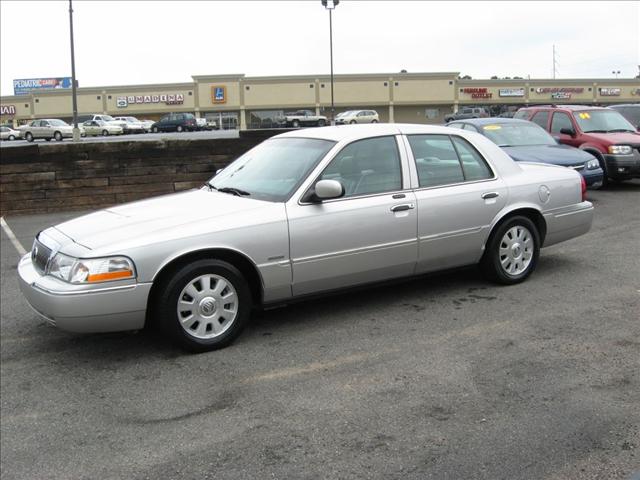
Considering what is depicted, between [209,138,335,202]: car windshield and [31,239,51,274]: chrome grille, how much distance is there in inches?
58.7

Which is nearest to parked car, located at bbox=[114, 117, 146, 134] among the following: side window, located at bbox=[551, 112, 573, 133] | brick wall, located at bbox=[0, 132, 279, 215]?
brick wall, located at bbox=[0, 132, 279, 215]

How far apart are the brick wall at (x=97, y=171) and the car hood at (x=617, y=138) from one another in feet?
24.1

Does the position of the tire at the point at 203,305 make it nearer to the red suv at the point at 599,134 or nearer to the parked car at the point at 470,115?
the red suv at the point at 599,134

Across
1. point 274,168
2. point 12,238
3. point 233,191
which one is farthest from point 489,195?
point 12,238

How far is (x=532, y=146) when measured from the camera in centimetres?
1081

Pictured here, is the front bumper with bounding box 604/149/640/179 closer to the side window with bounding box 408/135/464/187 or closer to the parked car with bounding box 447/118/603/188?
the parked car with bounding box 447/118/603/188

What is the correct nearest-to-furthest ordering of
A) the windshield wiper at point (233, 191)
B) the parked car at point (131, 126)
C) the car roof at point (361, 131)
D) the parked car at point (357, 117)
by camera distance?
the windshield wiper at point (233, 191) < the car roof at point (361, 131) < the parked car at point (357, 117) < the parked car at point (131, 126)

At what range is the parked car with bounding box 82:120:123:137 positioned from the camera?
1850 inches

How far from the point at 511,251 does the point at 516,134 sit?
5.97 m

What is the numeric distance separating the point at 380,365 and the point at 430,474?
51.6 inches

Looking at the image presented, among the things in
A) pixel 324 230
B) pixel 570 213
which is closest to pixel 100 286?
pixel 324 230

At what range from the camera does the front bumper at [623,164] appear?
1180cm

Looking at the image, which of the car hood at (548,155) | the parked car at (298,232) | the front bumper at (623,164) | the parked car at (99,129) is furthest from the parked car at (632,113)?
the parked car at (99,129)

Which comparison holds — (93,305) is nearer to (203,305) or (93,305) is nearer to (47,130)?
(203,305)
